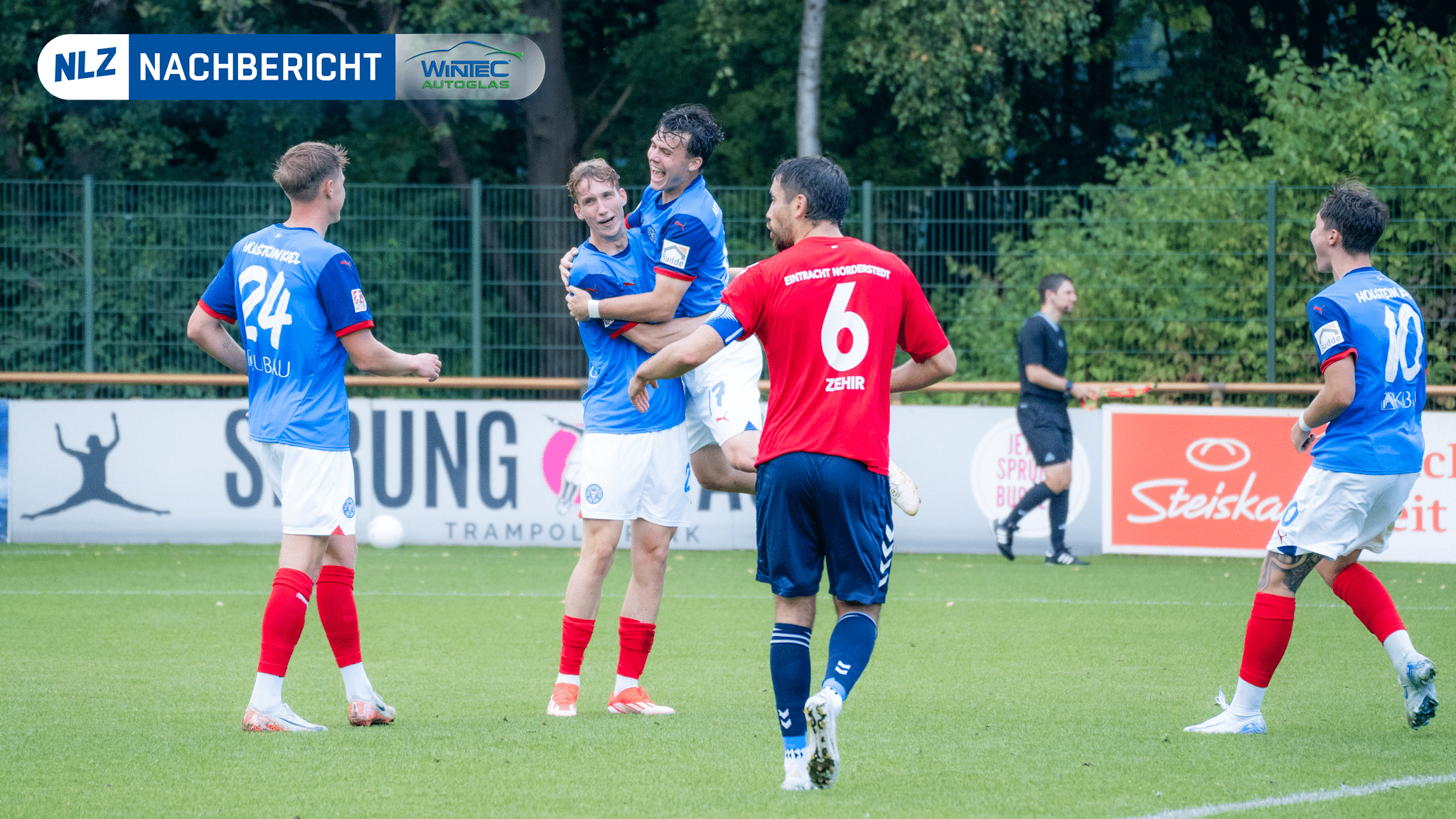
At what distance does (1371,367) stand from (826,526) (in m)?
2.27

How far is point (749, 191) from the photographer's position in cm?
1308

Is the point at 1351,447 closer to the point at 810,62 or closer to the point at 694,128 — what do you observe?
the point at 694,128

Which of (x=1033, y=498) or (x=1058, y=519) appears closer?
(x=1033, y=498)

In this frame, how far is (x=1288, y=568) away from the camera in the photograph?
550 cm

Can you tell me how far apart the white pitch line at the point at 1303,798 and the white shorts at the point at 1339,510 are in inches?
38.3

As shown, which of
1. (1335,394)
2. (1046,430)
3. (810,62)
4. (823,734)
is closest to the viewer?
(823,734)

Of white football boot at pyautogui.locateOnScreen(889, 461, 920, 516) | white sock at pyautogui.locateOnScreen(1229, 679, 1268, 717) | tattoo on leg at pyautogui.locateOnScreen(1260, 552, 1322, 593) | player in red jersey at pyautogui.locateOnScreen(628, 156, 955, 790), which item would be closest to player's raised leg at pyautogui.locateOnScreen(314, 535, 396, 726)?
player in red jersey at pyautogui.locateOnScreen(628, 156, 955, 790)

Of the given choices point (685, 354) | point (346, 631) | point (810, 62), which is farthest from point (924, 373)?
point (810, 62)

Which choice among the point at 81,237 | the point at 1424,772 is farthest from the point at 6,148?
the point at 1424,772

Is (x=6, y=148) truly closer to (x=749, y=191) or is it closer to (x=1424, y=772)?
(x=749, y=191)

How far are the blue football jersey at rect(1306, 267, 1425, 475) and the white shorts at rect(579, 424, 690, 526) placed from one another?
2364mm

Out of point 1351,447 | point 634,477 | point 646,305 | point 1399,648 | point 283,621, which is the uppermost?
point 646,305

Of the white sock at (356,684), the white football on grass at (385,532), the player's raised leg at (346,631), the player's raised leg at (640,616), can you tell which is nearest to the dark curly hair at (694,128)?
the player's raised leg at (640,616)

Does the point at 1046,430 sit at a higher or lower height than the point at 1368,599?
higher
